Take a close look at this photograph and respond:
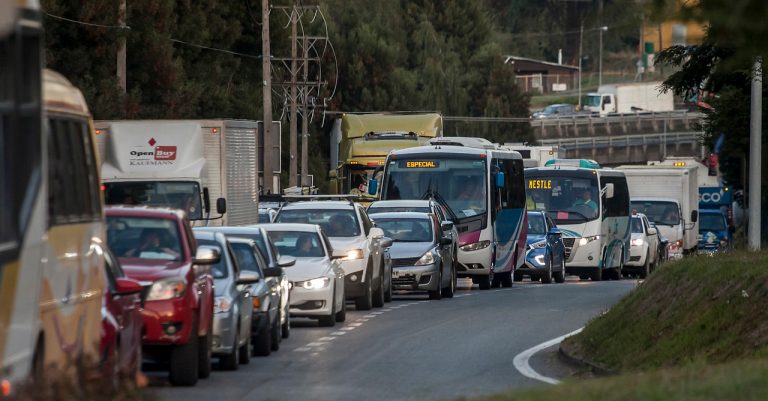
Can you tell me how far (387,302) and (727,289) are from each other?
12.7 meters

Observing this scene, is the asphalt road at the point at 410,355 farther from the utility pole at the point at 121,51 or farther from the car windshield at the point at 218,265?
the utility pole at the point at 121,51

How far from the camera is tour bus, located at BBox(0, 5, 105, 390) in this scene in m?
9.93

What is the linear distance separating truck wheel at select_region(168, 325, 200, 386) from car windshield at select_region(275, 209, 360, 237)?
494 inches

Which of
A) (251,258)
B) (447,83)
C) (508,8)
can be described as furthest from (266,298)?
(508,8)

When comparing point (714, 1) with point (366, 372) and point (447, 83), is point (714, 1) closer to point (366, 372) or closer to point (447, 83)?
point (366, 372)

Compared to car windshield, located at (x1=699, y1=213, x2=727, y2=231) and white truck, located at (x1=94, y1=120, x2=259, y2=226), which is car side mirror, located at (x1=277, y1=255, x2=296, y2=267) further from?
car windshield, located at (x1=699, y1=213, x2=727, y2=231)

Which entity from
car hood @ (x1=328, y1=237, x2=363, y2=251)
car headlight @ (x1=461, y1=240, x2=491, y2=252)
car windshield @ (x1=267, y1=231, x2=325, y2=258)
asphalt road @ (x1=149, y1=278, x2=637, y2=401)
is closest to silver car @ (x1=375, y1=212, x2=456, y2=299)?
asphalt road @ (x1=149, y1=278, x2=637, y2=401)

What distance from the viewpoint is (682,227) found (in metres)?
56.6

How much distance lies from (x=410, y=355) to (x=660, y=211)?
3643 cm

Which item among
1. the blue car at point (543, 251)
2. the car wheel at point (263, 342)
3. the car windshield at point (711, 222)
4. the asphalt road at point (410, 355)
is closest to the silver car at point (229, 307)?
the asphalt road at point (410, 355)

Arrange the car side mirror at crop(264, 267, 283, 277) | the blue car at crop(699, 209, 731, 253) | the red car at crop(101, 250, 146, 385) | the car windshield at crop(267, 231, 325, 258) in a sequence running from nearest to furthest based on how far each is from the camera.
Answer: the red car at crop(101, 250, 146, 385) → the car side mirror at crop(264, 267, 283, 277) → the car windshield at crop(267, 231, 325, 258) → the blue car at crop(699, 209, 731, 253)

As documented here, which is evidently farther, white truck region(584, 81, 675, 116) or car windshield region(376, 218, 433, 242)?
white truck region(584, 81, 675, 116)

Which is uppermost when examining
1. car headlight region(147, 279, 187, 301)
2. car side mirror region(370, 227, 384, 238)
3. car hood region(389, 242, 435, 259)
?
car headlight region(147, 279, 187, 301)

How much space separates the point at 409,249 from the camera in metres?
32.6
